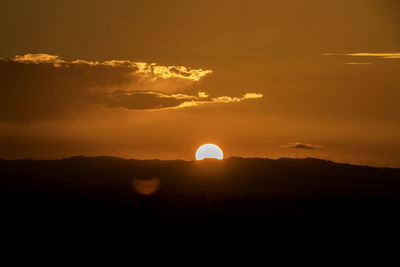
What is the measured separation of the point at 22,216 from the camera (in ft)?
243

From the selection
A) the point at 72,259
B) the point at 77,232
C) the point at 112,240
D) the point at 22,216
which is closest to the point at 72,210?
the point at 22,216

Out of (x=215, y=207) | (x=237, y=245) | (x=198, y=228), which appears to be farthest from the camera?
(x=215, y=207)

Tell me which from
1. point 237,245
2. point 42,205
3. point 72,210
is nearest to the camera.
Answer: point 237,245

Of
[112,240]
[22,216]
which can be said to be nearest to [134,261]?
[112,240]

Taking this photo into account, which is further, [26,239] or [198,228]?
[198,228]

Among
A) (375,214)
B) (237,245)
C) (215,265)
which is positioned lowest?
(215,265)

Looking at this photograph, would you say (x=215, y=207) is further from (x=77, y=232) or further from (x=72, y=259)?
(x=72, y=259)

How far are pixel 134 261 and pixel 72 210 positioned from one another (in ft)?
105

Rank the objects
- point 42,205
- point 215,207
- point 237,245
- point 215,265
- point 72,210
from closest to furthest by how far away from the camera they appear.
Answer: point 215,265
point 237,245
point 72,210
point 42,205
point 215,207

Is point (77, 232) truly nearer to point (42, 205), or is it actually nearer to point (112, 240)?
point (112, 240)

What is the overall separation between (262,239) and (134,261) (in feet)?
50.8

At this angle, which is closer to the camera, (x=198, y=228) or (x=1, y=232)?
(x=1, y=232)

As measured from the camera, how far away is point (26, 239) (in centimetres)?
5950

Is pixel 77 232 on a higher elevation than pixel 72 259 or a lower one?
higher
